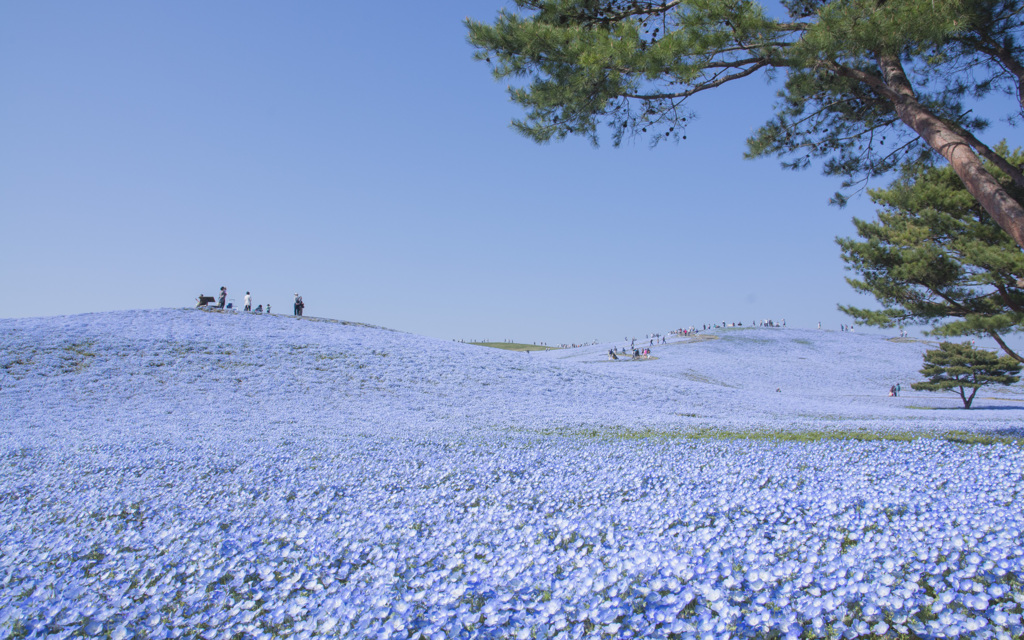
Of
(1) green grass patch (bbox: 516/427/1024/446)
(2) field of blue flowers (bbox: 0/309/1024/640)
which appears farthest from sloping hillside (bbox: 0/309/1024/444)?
(1) green grass patch (bbox: 516/427/1024/446)

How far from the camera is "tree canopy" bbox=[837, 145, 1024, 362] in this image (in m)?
13.5

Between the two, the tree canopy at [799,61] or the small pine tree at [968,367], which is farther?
the small pine tree at [968,367]

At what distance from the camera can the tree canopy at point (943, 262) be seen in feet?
44.4

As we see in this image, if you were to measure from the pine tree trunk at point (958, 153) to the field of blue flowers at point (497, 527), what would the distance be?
3692 millimetres

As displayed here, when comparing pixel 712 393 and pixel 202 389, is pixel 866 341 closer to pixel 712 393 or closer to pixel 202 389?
pixel 712 393

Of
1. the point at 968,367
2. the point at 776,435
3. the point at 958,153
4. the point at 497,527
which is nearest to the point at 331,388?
the point at 776,435

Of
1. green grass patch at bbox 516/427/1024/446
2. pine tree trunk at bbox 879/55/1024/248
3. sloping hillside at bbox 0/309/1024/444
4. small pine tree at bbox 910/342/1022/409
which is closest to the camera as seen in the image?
pine tree trunk at bbox 879/55/1024/248

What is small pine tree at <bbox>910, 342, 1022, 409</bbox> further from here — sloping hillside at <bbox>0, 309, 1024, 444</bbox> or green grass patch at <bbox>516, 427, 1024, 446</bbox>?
green grass patch at <bbox>516, 427, 1024, 446</bbox>

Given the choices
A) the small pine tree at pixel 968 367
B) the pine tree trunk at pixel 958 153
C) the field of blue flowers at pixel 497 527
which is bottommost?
the field of blue flowers at pixel 497 527

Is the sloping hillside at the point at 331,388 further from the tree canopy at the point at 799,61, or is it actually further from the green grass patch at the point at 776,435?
the tree canopy at the point at 799,61

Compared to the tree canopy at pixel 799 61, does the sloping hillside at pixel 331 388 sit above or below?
below

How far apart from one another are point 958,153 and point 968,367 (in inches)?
1055

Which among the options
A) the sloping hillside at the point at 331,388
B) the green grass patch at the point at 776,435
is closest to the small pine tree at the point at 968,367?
the sloping hillside at the point at 331,388

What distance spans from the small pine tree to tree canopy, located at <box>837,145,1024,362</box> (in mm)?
16462
